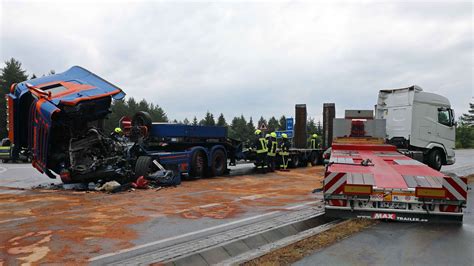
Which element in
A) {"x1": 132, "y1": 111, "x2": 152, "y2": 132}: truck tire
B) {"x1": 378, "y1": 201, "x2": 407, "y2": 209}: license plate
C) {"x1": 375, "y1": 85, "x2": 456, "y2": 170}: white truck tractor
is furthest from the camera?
{"x1": 375, "y1": 85, "x2": 456, "y2": 170}: white truck tractor

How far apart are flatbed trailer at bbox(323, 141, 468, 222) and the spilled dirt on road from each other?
169 cm

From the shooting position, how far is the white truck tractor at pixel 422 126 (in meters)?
14.8

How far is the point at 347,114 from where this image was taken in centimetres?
1488

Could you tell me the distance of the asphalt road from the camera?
481 cm

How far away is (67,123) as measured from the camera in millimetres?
10336

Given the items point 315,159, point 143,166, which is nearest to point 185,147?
point 143,166

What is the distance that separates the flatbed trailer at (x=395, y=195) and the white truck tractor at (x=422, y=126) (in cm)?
836

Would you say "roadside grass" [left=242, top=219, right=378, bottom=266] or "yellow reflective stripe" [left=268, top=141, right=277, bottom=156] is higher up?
"yellow reflective stripe" [left=268, top=141, right=277, bottom=156]

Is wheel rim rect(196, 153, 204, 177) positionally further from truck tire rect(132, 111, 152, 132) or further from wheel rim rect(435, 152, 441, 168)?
wheel rim rect(435, 152, 441, 168)

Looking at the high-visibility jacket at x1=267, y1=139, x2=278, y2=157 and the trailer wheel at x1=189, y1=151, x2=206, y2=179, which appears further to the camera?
the high-visibility jacket at x1=267, y1=139, x2=278, y2=157

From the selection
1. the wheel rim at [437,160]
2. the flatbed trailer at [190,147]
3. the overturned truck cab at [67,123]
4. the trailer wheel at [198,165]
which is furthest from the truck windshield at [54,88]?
the wheel rim at [437,160]

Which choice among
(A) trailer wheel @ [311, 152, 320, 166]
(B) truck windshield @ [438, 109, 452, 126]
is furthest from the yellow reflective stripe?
(B) truck windshield @ [438, 109, 452, 126]

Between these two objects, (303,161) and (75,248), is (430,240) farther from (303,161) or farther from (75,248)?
(303,161)

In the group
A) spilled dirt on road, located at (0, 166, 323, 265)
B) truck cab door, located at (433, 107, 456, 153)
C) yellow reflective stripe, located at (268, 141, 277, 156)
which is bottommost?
spilled dirt on road, located at (0, 166, 323, 265)
